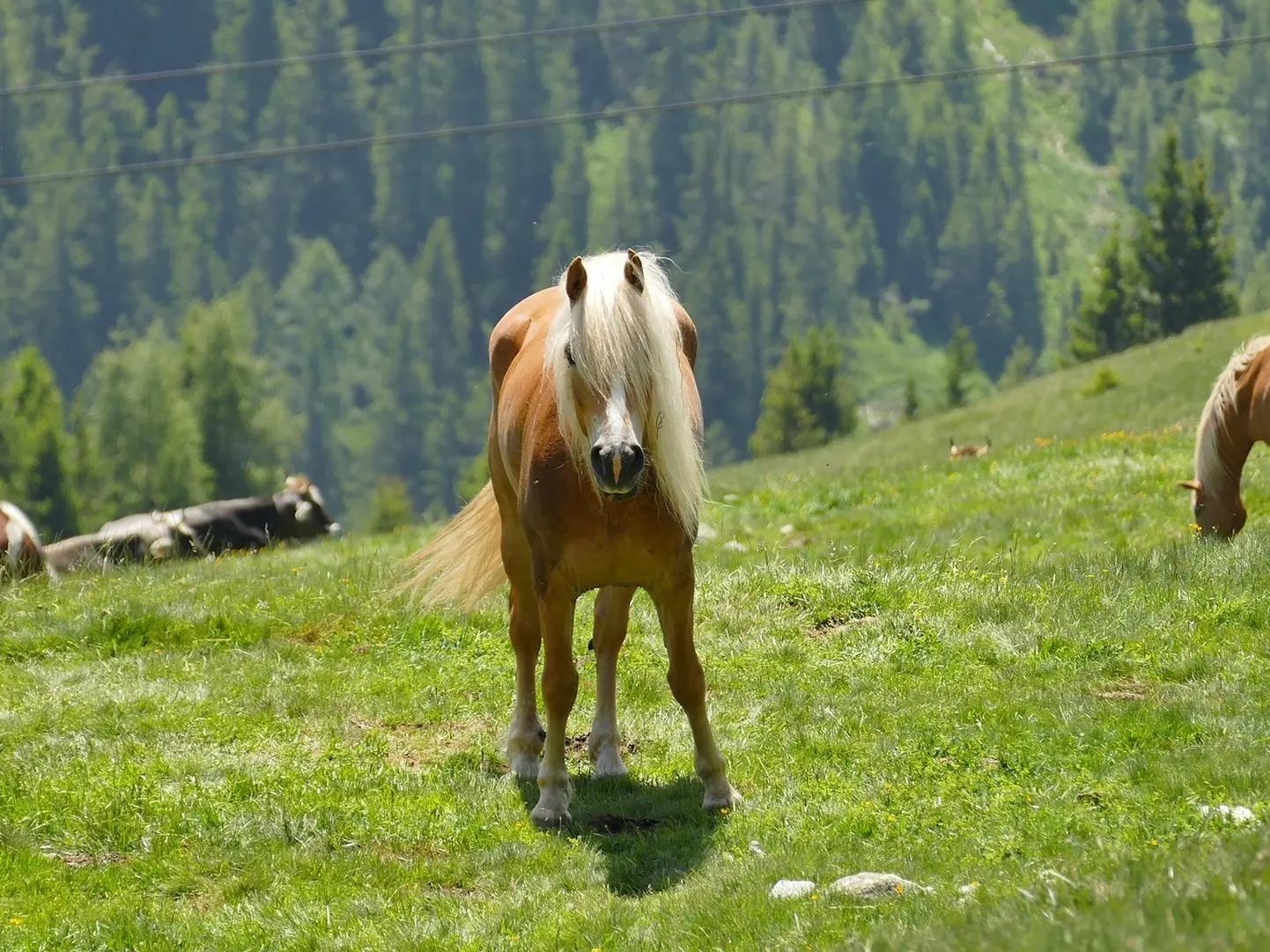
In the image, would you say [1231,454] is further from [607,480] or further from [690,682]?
[607,480]

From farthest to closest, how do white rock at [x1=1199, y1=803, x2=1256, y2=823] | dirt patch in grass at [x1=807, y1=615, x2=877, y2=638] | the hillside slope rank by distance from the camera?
the hillside slope → dirt patch in grass at [x1=807, y1=615, x2=877, y2=638] → white rock at [x1=1199, y1=803, x2=1256, y2=823]

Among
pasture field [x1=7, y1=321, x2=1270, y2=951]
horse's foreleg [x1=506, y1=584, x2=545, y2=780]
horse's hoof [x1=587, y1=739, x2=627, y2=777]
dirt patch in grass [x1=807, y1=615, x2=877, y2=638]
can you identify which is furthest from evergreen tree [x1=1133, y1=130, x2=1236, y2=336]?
horse's hoof [x1=587, y1=739, x2=627, y2=777]

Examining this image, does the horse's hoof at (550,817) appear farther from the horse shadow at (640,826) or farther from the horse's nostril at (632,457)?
the horse's nostril at (632,457)

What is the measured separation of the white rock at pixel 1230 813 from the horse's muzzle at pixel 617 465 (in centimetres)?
312

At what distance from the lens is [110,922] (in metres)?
7.53

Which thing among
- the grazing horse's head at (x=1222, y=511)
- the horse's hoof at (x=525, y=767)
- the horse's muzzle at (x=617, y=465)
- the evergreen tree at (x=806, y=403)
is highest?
the horse's muzzle at (x=617, y=465)

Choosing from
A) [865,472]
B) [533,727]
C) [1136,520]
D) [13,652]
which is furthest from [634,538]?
[865,472]

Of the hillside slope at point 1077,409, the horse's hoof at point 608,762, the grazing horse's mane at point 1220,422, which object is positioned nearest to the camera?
the horse's hoof at point 608,762

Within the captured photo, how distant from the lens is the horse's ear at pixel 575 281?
826 cm

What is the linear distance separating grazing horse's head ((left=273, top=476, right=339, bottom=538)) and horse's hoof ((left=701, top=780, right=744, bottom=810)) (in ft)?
70.2

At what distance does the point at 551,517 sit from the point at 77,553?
18263 millimetres

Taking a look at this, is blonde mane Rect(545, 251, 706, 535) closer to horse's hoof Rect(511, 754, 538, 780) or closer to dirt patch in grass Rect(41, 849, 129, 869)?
horse's hoof Rect(511, 754, 538, 780)

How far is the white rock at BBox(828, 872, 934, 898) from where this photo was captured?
697 cm

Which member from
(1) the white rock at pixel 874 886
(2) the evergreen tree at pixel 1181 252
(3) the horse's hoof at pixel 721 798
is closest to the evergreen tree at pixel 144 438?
(2) the evergreen tree at pixel 1181 252
